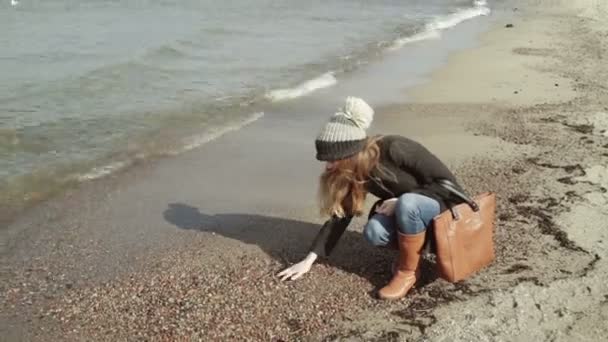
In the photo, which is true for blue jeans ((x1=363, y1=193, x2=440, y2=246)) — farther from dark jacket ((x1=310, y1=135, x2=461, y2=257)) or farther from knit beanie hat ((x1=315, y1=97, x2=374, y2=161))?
knit beanie hat ((x1=315, y1=97, x2=374, y2=161))

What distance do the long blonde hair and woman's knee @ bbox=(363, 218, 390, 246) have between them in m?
0.13

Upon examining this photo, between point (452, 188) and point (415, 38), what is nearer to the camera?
point (452, 188)

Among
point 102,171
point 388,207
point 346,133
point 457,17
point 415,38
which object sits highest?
point 346,133

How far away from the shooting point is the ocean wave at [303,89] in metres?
9.93

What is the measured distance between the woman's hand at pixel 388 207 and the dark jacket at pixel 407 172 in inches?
2.1

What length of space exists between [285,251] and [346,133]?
142cm

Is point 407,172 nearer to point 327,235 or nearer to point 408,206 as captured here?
point 408,206

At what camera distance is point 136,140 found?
796 centimetres

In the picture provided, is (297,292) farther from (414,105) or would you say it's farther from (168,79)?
(168,79)

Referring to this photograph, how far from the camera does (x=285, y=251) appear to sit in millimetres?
5004

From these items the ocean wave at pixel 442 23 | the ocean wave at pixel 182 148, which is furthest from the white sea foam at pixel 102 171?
the ocean wave at pixel 442 23

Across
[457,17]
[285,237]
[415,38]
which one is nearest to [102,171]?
[285,237]

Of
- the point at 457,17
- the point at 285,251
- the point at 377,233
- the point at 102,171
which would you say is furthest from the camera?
the point at 457,17

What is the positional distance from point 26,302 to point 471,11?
21.8m
